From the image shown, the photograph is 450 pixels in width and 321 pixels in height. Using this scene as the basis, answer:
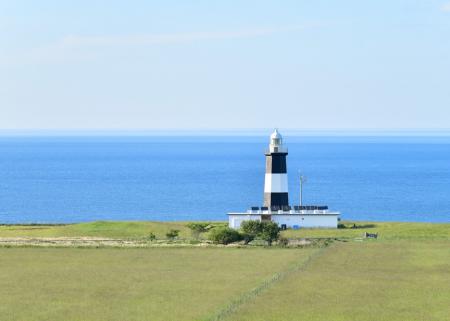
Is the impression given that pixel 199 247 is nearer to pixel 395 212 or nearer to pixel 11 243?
pixel 11 243

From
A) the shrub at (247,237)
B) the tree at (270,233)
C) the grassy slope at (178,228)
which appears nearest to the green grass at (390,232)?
the grassy slope at (178,228)

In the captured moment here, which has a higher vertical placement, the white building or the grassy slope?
the white building

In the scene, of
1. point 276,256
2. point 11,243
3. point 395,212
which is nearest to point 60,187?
point 395,212

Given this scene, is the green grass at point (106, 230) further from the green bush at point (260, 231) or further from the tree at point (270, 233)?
the tree at point (270, 233)

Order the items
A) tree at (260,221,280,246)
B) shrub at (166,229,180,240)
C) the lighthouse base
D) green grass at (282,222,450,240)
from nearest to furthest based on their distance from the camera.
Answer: tree at (260,221,280,246) → shrub at (166,229,180,240) → green grass at (282,222,450,240) → the lighthouse base

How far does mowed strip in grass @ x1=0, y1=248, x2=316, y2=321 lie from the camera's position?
44.1 m

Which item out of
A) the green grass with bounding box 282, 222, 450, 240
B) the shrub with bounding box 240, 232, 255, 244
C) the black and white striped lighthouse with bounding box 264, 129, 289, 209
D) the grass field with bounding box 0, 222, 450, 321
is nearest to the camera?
the grass field with bounding box 0, 222, 450, 321

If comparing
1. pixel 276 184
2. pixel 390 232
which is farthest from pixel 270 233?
pixel 276 184

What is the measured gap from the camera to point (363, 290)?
49.9 metres

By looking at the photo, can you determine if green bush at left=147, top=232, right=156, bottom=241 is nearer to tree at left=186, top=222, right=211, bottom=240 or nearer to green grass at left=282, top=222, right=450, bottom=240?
tree at left=186, top=222, right=211, bottom=240

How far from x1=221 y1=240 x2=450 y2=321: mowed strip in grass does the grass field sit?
1.6 inches

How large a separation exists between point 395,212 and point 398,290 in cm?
8711

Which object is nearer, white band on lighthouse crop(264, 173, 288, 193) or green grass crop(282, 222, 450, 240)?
green grass crop(282, 222, 450, 240)

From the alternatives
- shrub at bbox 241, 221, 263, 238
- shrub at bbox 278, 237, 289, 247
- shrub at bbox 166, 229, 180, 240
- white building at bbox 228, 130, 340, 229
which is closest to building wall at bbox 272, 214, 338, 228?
white building at bbox 228, 130, 340, 229
